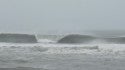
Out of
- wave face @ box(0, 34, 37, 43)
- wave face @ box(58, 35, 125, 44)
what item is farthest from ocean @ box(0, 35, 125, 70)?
wave face @ box(0, 34, 37, 43)

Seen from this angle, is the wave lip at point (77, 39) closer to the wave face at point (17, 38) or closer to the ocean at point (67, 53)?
the ocean at point (67, 53)

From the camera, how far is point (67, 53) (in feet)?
108

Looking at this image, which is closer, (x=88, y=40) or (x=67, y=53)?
(x=67, y=53)

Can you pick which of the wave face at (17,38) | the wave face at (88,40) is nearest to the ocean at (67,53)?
the wave face at (88,40)

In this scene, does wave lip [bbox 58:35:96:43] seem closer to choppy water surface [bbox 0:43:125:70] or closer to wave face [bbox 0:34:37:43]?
wave face [bbox 0:34:37:43]

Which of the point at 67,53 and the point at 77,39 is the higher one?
the point at 77,39

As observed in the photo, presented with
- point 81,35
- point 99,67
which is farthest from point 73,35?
point 99,67

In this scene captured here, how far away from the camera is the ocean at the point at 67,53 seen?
2318cm

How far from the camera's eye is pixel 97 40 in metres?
55.9

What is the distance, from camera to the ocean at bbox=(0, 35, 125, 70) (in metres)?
23.2

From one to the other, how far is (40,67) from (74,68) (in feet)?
5.22

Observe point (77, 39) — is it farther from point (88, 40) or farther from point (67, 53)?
point (67, 53)

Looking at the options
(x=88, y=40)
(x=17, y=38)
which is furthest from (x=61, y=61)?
(x=17, y=38)

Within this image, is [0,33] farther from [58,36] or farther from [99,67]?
[99,67]
